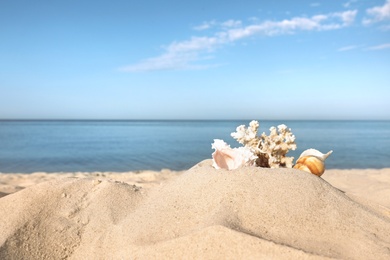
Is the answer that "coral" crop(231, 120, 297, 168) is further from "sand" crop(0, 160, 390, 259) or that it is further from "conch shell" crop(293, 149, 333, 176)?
"sand" crop(0, 160, 390, 259)

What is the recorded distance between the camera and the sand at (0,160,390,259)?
1.97 metres

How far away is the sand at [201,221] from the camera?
1.97 metres

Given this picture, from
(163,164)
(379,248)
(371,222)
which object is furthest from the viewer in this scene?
(163,164)

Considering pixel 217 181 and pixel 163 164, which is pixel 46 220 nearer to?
pixel 217 181

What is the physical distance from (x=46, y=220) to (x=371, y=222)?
8.05 feet

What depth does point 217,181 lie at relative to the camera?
8.52 ft

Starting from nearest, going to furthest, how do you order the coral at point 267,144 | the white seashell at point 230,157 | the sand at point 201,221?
the sand at point 201,221 → the white seashell at point 230,157 → the coral at point 267,144

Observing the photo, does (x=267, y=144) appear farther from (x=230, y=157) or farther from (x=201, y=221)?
(x=201, y=221)

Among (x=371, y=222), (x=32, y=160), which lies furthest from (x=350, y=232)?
(x=32, y=160)

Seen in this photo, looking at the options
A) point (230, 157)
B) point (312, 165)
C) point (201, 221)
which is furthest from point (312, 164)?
point (201, 221)

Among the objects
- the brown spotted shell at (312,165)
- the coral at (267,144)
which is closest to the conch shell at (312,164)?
the brown spotted shell at (312,165)

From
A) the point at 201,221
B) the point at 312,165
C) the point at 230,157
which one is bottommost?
the point at 201,221

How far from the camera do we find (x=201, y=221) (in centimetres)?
224

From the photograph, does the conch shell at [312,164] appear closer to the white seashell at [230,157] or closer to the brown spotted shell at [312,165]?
the brown spotted shell at [312,165]
